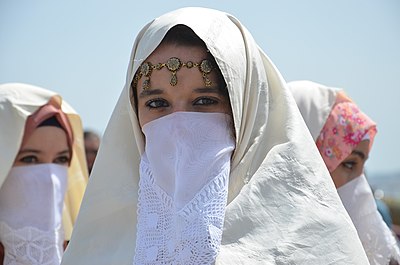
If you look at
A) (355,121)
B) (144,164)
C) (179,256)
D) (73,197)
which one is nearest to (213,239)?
(179,256)

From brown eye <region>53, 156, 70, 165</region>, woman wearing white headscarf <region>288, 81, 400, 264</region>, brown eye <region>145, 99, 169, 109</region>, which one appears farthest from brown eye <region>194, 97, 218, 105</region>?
brown eye <region>53, 156, 70, 165</region>

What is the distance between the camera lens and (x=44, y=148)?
471cm

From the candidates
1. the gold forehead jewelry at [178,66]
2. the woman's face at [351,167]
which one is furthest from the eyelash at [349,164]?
the gold forehead jewelry at [178,66]

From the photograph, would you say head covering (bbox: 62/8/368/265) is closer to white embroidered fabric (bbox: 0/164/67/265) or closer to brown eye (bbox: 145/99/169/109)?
brown eye (bbox: 145/99/169/109)

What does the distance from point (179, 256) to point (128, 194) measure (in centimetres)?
57

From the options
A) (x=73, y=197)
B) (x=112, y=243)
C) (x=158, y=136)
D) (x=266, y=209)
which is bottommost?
(x=73, y=197)

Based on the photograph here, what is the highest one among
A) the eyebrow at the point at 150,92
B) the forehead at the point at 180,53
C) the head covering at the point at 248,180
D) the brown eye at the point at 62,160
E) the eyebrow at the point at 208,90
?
the forehead at the point at 180,53

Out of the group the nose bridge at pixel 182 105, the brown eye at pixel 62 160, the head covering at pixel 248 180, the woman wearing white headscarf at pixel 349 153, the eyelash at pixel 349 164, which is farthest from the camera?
the brown eye at pixel 62 160

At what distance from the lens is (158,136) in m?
3.16

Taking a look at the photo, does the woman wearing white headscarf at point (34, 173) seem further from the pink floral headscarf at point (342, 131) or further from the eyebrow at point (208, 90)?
the eyebrow at point (208, 90)

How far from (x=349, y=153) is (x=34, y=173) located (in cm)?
175

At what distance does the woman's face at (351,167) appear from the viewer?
14.9ft

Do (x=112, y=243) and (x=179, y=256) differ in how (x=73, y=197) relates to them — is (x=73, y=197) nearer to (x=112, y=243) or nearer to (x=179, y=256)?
(x=112, y=243)

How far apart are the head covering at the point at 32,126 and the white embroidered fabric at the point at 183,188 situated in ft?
4.98
